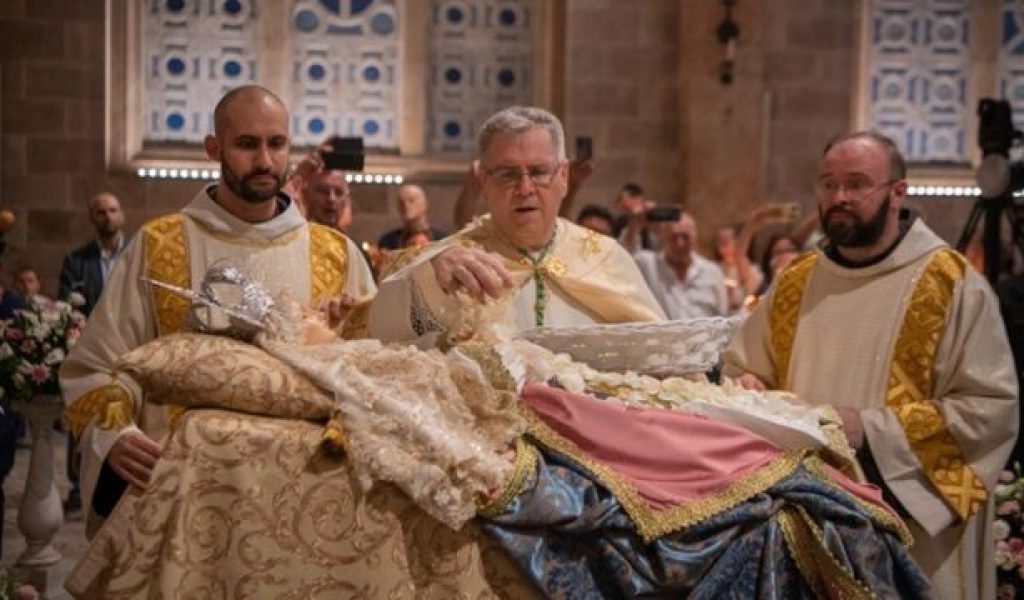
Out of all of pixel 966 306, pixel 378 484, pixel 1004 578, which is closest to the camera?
pixel 378 484

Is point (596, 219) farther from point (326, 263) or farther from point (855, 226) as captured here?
point (855, 226)

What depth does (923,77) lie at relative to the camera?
43.0ft

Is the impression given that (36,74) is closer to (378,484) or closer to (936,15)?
(936,15)

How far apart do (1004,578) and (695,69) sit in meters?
7.57

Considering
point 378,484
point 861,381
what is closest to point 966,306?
point 861,381

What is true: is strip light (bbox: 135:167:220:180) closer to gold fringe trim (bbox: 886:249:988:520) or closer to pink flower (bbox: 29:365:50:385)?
pink flower (bbox: 29:365:50:385)

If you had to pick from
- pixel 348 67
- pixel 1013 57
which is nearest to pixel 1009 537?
pixel 348 67

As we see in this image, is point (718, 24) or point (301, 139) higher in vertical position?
point (718, 24)

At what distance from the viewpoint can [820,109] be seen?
40.6ft

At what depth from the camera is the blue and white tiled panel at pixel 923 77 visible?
42.6 feet

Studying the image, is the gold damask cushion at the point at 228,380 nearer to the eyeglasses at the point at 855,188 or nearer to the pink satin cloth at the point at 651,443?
the pink satin cloth at the point at 651,443

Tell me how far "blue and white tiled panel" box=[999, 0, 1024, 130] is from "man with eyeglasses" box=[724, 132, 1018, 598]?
9469 mm

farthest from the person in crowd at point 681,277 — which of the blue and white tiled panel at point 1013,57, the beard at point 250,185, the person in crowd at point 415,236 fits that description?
the blue and white tiled panel at point 1013,57

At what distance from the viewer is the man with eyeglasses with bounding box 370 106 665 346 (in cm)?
320
